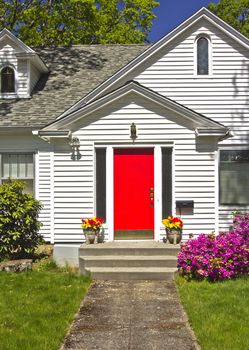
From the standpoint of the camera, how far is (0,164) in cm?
1395

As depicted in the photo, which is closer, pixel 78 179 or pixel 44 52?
pixel 78 179

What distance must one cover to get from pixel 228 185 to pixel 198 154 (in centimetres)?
244

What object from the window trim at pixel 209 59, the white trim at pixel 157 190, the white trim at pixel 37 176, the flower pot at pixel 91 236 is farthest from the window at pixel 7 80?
the flower pot at pixel 91 236

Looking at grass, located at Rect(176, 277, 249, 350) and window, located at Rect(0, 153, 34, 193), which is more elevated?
window, located at Rect(0, 153, 34, 193)

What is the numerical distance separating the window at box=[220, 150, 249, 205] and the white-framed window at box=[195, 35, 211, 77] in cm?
230

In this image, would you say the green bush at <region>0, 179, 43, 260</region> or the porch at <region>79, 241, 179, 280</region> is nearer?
the porch at <region>79, 241, 179, 280</region>

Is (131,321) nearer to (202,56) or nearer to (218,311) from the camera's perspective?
(218,311)

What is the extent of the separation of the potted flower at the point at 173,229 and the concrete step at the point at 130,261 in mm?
678

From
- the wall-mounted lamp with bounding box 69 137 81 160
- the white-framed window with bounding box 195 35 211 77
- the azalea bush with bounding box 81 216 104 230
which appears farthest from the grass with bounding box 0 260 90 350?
the white-framed window with bounding box 195 35 211 77

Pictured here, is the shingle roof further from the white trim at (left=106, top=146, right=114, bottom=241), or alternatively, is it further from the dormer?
the white trim at (left=106, top=146, right=114, bottom=241)

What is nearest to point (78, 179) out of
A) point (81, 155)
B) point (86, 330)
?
point (81, 155)

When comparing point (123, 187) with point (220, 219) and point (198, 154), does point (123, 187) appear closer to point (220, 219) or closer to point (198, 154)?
point (198, 154)

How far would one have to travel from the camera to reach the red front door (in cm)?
1175

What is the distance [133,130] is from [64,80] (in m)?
5.45
